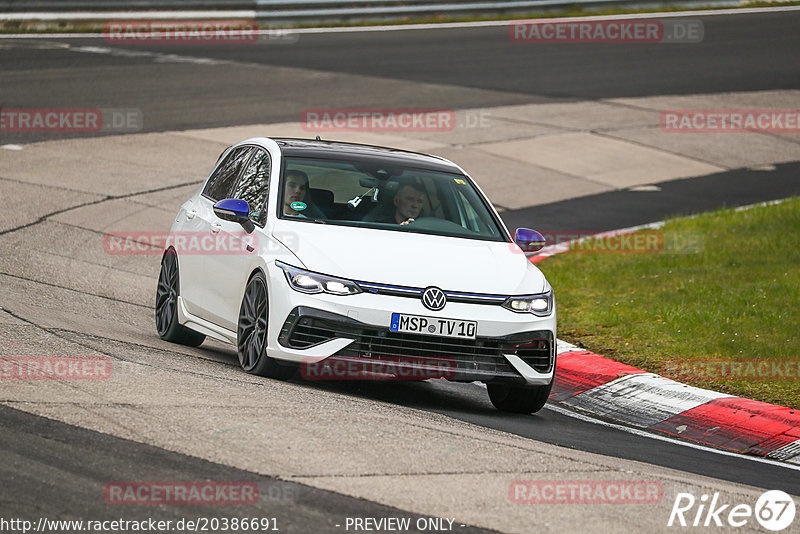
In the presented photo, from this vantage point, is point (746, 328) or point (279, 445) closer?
point (279, 445)

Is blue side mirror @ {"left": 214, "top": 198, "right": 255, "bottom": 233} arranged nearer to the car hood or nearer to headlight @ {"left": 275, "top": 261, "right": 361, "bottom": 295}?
the car hood

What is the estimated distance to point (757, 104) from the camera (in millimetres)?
26250

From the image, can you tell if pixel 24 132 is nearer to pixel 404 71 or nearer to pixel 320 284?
pixel 404 71

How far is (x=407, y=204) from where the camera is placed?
9.23m

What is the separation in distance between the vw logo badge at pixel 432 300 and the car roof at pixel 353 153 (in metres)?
1.80

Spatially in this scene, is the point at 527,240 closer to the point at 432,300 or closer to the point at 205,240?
the point at 432,300

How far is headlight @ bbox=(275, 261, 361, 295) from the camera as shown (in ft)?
26.6

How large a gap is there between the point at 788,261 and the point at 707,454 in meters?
6.02

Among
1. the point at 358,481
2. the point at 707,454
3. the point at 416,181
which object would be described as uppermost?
the point at 416,181

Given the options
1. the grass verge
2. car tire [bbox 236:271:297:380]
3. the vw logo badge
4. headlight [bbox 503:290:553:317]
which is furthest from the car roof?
the grass verge

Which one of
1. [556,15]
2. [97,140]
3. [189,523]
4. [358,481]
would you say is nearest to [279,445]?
[358,481]
